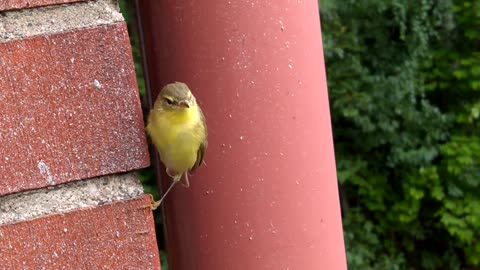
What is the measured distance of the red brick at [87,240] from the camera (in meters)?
0.89

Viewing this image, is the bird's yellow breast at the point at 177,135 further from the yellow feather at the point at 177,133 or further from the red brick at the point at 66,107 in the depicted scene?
the red brick at the point at 66,107

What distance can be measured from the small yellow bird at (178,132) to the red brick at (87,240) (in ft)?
0.69

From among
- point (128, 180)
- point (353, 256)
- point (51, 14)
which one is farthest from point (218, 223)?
point (353, 256)

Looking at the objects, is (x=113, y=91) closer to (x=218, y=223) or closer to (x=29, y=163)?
(x=29, y=163)

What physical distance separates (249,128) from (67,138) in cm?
35

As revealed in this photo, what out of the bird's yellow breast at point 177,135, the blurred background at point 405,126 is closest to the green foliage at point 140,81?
the blurred background at point 405,126

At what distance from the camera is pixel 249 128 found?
46.6 inches

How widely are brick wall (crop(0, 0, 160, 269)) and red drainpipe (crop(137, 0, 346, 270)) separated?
8.7 inches

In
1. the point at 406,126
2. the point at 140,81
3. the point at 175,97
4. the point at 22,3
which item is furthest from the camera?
the point at 406,126

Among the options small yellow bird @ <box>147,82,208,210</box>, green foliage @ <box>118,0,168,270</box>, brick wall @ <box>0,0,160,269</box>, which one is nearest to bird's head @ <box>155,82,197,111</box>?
small yellow bird @ <box>147,82,208,210</box>

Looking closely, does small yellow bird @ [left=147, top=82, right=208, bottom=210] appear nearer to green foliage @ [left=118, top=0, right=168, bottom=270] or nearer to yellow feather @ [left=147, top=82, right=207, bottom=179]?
yellow feather @ [left=147, top=82, right=207, bottom=179]

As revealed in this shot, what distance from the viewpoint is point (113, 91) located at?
0.92 metres

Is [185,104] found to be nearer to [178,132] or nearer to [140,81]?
[178,132]

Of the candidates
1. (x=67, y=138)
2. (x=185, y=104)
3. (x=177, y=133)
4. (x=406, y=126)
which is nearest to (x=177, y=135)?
(x=177, y=133)
